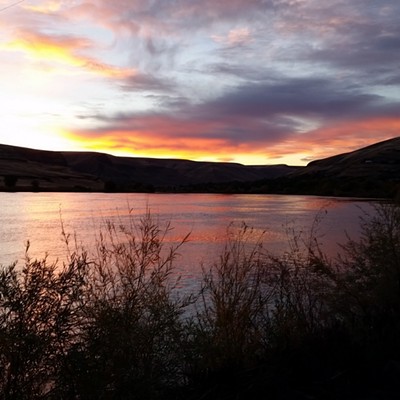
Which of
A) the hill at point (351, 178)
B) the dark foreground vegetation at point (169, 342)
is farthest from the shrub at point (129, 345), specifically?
the hill at point (351, 178)

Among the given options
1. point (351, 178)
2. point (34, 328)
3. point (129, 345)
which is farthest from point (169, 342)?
point (351, 178)

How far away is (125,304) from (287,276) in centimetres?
395

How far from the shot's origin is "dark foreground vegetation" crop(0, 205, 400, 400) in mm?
4895


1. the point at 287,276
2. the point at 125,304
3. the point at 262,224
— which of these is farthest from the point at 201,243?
the point at 125,304

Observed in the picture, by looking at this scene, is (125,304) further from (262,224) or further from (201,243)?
(262,224)

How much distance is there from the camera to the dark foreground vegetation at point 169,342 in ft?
16.1

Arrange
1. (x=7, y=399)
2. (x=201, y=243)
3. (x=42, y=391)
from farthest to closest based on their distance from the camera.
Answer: (x=201, y=243)
(x=42, y=391)
(x=7, y=399)

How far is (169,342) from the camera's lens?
6414 millimetres

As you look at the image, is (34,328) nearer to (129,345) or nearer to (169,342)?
(129,345)

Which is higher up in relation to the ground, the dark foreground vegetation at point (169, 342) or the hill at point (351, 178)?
the hill at point (351, 178)

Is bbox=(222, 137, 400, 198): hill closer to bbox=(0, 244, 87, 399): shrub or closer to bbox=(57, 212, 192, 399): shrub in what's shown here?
bbox=(57, 212, 192, 399): shrub

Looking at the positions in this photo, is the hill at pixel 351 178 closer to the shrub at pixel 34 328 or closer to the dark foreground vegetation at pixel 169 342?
the dark foreground vegetation at pixel 169 342

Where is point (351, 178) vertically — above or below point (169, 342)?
above

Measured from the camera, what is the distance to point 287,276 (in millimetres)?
9188
